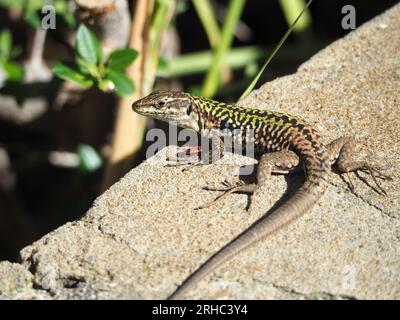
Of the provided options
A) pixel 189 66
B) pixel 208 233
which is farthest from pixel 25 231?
pixel 208 233

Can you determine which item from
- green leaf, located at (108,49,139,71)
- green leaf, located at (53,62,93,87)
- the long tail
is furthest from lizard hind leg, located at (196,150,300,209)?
green leaf, located at (53,62,93,87)

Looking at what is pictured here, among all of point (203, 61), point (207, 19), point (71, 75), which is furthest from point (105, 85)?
point (207, 19)

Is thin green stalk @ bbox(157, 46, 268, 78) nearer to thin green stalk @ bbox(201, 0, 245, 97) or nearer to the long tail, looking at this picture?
thin green stalk @ bbox(201, 0, 245, 97)

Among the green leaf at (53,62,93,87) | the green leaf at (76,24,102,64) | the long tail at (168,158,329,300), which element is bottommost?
the long tail at (168,158,329,300)

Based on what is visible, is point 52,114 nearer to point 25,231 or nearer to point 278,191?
point 25,231

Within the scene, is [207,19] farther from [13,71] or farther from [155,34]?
[13,71]

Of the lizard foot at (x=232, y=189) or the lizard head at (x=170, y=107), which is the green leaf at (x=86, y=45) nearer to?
the lizard head at (x=170, y=107)
